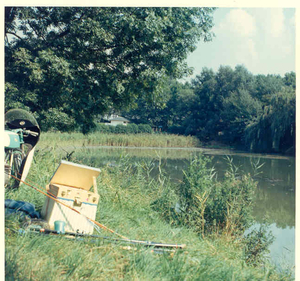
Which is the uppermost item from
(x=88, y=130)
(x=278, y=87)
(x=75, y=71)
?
(x=278, y=87)

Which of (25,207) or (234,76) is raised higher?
(234,76)

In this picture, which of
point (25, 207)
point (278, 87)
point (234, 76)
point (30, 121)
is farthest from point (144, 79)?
point (234, 76)

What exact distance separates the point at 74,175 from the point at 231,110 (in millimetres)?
29519

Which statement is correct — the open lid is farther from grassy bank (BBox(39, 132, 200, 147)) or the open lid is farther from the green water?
grassy bank (BBox(39, 132, 200, 147))

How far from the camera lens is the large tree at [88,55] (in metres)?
7.12

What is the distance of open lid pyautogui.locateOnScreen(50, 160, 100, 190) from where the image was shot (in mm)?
3197

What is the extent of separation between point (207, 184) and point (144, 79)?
3.67m

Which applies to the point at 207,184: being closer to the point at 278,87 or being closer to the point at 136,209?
the point at 136,209

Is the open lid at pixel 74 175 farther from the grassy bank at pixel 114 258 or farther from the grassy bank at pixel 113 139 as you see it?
the grassy bank at pixel 113 139

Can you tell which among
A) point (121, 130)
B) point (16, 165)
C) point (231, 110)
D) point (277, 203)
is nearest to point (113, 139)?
point (121, 130)

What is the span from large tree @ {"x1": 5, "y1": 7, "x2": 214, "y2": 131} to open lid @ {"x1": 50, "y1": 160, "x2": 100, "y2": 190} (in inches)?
166

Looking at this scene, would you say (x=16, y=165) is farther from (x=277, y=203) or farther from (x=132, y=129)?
(x=132, y=129)

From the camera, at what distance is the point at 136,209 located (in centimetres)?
479

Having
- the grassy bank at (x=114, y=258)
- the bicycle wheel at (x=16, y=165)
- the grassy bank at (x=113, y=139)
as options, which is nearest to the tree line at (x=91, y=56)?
the bicycle wheel at (x=16, y=165)
